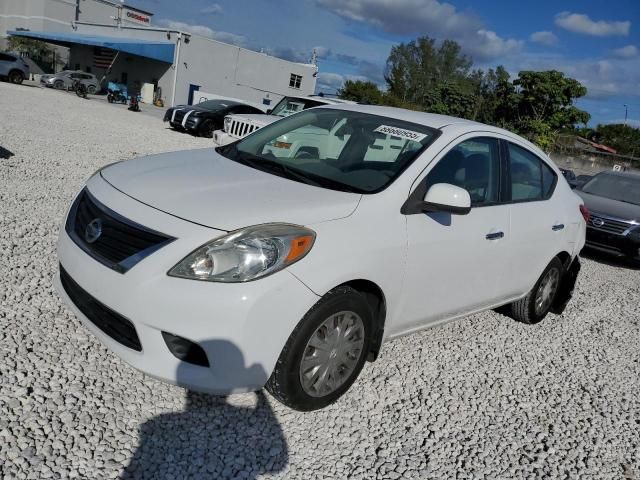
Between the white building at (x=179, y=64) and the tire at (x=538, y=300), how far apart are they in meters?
32.9

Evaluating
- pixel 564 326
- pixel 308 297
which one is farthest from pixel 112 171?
pixel 564 326

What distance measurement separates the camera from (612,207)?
28.5 ft

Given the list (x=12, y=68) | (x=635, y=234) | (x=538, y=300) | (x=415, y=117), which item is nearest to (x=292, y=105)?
(x=635, y=234)

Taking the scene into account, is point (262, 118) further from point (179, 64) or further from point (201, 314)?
point (179, 64)

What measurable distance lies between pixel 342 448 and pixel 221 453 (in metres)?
0.63

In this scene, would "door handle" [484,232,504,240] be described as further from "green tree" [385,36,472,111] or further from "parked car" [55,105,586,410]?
"green tree" [385,36,472,111]

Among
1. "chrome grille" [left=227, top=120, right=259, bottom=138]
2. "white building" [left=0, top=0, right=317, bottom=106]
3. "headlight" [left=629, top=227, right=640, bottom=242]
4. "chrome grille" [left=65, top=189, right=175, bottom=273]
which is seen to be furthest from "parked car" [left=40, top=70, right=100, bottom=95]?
"chrome grille" [left=65, top=189, right=175, bottom=273]

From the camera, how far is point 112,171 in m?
3.36

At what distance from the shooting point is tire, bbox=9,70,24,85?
28.7m

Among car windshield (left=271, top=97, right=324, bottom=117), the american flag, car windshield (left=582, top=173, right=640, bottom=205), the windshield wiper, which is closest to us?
the windshield wiper

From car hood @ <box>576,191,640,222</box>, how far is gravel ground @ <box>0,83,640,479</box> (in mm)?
4022

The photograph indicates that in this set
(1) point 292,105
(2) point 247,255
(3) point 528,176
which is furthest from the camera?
(1) point 292,105

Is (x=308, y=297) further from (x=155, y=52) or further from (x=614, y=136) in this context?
(x=614, y=136)

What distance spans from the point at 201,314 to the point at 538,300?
11.6ft
